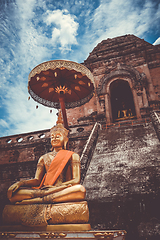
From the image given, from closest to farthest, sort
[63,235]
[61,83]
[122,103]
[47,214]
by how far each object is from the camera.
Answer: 1. [63,235]
2. [47,214]
3. [61,83]
4. [122,103]

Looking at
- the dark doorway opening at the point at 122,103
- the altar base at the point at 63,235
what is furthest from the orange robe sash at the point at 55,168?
the dark doorway opening at the point at 122,103

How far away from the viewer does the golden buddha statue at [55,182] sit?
2.42 meters

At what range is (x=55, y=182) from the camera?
2887 millimetres

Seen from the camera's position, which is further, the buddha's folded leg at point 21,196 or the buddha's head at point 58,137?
the buddha's head at point 58,137

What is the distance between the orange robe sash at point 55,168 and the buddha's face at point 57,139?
0.31m

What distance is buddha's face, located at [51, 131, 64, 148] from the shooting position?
341 cm

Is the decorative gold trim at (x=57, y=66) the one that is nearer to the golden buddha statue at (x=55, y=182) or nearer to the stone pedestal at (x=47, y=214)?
the golden buddha statue at (x=55, y=182)

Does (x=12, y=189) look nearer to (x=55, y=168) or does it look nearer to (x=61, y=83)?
(x=55, y=168)

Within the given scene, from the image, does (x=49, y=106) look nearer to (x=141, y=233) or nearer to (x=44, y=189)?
(x=44, y=189)

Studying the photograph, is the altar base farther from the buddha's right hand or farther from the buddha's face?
the buddha's face

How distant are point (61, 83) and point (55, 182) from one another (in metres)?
3.57

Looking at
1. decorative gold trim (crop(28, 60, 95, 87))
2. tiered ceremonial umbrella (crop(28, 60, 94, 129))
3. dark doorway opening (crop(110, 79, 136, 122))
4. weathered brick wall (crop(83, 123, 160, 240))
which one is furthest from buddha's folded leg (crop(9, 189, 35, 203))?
dark doorway opening (crop(110, 79, 136, 122))

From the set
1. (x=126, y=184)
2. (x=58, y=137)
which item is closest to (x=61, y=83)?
(x=58, y=137)

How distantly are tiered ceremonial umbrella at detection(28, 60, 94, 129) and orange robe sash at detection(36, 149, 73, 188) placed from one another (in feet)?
8.79
